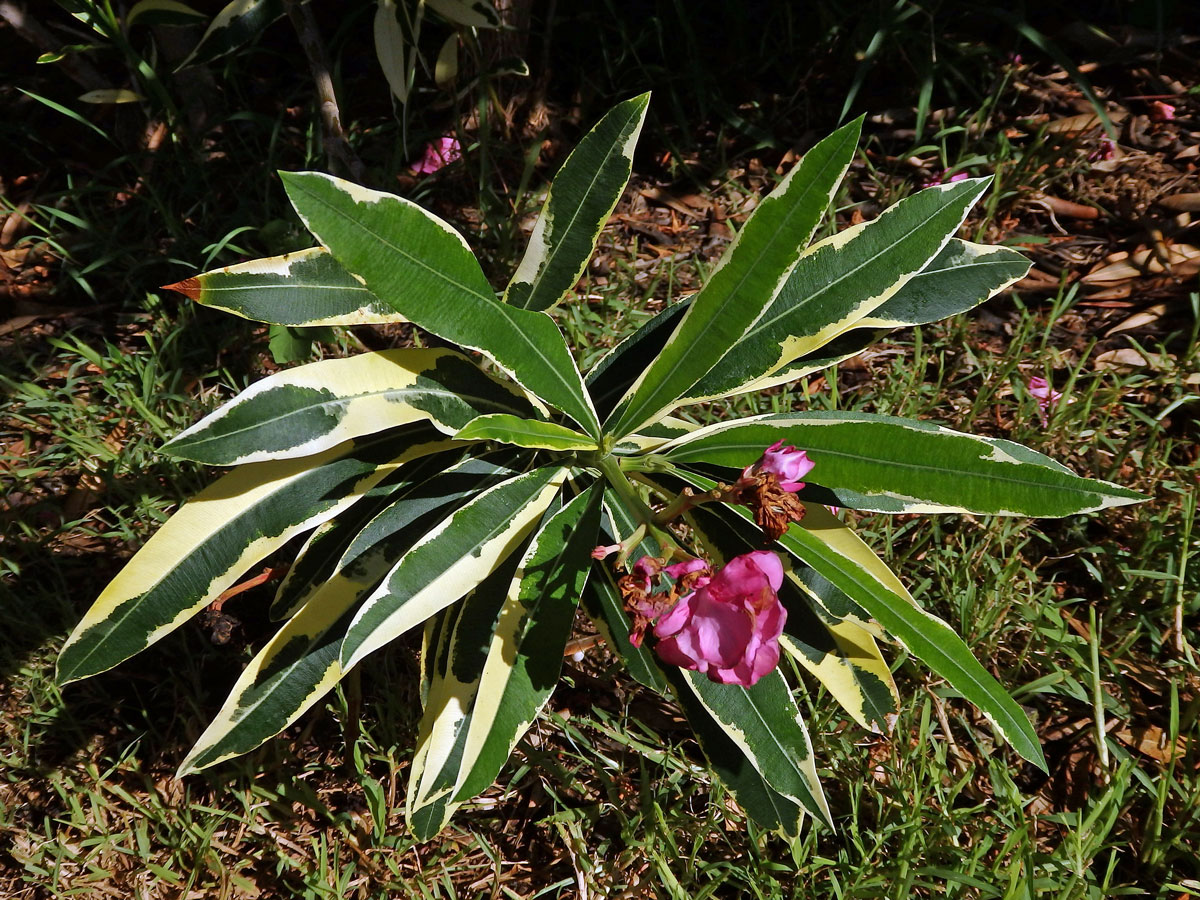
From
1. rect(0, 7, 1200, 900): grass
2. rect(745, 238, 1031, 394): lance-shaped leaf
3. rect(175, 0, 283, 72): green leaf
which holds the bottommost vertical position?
rect(0, 7, 1200, 900): grass

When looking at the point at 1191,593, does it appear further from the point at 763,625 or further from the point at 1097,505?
the point at 763,625

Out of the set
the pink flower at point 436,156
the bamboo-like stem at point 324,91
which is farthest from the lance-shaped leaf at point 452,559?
the pink flower at point 436,156

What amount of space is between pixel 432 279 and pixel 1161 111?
214 cm

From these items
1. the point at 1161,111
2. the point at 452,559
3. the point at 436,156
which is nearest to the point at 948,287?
the point at 452,559

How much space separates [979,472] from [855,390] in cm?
93

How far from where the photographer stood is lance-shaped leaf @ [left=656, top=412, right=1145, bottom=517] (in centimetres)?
104

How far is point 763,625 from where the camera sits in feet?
2.92

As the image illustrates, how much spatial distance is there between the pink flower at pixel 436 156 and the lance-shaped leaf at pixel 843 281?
1.29m

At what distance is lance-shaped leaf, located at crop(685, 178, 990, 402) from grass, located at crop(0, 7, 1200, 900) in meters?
0.63

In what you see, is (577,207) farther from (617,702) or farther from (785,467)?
(617,702)

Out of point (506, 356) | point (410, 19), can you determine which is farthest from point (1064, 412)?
point (410, 19)

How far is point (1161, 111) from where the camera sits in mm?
2363

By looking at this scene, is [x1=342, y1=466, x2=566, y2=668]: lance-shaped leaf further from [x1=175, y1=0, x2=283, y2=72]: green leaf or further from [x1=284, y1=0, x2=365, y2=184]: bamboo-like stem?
[x1=175, y1=0, x2=283, y2=72]: green leaf

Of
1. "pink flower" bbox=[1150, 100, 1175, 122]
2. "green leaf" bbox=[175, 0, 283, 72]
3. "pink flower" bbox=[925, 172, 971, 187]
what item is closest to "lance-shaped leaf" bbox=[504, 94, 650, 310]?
"green leaf" bbox=[175, 0, 283, 72]
